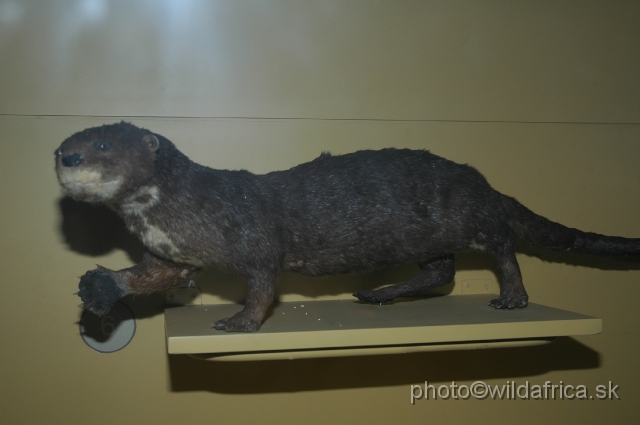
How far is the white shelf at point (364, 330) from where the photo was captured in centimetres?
131

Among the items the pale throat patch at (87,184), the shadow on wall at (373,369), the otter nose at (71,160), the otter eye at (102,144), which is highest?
the otter eye at (102,144)

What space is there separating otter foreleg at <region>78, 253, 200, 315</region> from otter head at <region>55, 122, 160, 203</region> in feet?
0.75

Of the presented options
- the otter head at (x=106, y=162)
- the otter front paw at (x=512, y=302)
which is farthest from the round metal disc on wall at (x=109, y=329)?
the otter front paw at (x=512, y=302)

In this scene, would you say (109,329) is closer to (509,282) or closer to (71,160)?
(71,160)

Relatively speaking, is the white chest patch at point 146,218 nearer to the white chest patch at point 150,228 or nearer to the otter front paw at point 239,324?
the white chest patch at point 150,228

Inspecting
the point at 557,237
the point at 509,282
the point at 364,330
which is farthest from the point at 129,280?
the point at 557,237

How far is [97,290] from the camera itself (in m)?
1.39

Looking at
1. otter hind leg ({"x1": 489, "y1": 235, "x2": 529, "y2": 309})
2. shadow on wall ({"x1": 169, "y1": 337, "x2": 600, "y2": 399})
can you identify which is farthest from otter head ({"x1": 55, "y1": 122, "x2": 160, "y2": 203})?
otter hind leg ({"x1": 489, "y1": 235, "x2": 529, "y2": 309})

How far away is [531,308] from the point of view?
166cm

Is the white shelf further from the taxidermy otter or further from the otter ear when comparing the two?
the otter ear

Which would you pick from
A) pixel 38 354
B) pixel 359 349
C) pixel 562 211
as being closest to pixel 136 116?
pixel 38 354

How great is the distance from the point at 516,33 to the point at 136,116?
4.14 feet

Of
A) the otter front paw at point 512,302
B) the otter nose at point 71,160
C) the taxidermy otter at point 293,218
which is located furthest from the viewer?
the otter front paw at point 512,302

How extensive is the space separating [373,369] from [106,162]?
3.45ft
